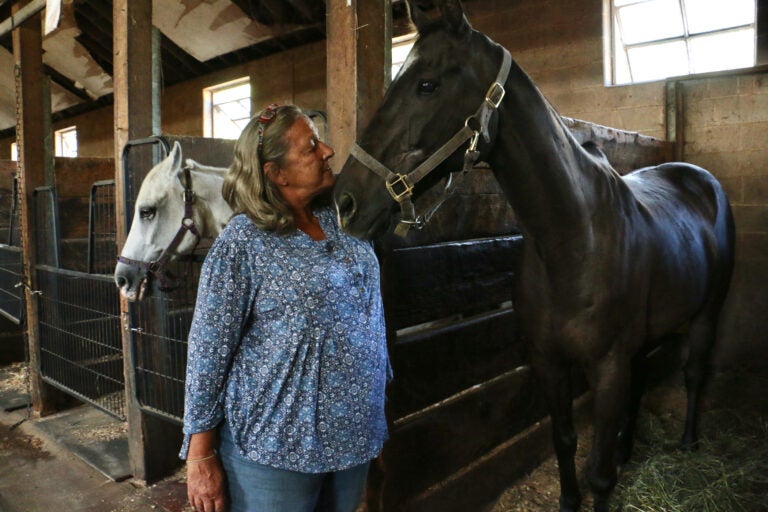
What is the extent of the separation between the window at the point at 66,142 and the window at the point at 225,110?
15.9 feet

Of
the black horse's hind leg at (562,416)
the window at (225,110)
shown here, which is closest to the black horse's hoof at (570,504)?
the black horse's hind leg at (562,416)

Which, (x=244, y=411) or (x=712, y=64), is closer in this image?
(x=244, y=411)

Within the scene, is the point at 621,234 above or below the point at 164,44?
below

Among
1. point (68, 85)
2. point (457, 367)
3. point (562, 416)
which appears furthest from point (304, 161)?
point (68, 85)

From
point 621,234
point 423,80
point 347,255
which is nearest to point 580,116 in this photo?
point 621,234

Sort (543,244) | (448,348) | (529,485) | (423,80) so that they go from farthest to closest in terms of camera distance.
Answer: (529,485)
(448,348)
(543,244)
(423,80)

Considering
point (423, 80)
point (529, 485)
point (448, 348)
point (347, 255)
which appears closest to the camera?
point (347, 255)

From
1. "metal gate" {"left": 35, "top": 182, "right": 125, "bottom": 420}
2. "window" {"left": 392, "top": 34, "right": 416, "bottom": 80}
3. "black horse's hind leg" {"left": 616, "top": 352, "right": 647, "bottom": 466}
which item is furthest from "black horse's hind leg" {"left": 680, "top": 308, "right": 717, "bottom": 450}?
"window" {"left": 392, "top": 34, "right": 416, "bottom": 80}

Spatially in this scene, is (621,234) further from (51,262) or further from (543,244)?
(51,262)

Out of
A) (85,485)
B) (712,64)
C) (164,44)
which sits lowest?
(85,485)

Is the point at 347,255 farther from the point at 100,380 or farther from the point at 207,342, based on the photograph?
the point at 100,380

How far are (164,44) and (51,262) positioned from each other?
6.17 metres

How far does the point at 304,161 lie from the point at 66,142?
13782mm

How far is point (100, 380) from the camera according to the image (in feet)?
11.1
